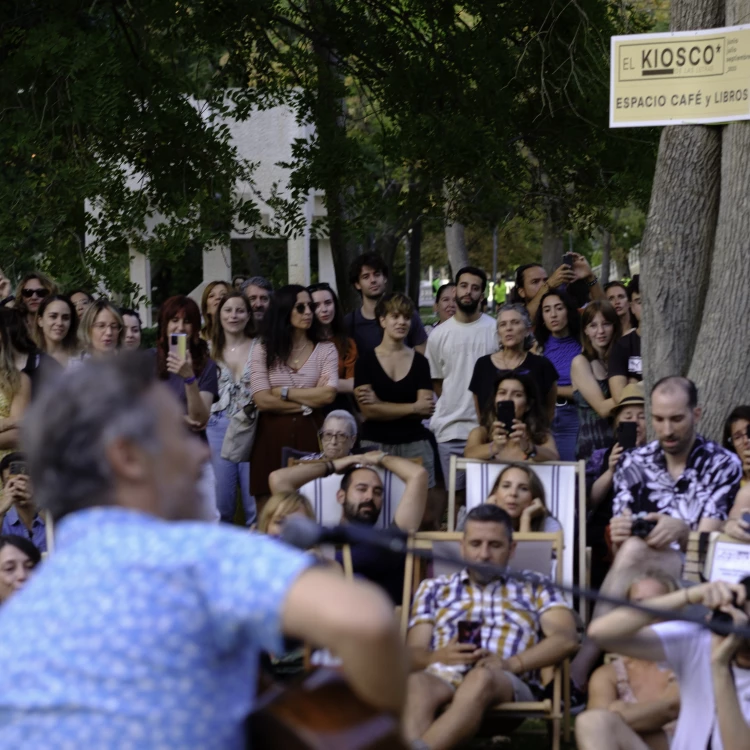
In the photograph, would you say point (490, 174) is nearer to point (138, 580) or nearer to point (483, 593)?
point (483, 593)

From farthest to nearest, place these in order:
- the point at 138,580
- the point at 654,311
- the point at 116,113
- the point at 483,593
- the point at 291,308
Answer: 1. the point at 116,113
2. the point at 291,308
3. the point at 654,311
4. the point at 483,593
5. the point at 138,580

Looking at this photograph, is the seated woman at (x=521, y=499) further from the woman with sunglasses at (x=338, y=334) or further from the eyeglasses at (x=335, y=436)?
the woman with sunglasses at (x=338, y=334)

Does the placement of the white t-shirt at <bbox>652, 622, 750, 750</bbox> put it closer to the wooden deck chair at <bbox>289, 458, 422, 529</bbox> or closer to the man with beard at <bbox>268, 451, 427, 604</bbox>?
the man with beard at <bbox>268, 451, 427, 604</bbox>

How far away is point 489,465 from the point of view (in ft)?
23.3

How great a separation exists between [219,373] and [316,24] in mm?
5013

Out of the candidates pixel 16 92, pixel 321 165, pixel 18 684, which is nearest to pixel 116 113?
pixel 16 92

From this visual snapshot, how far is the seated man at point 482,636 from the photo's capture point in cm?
532

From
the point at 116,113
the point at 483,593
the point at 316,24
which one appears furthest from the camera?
the point at 316,24

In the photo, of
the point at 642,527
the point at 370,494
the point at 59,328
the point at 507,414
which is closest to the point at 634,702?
the point at 642,527

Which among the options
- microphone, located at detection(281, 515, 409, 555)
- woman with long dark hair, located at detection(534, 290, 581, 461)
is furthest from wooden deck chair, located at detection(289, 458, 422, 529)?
microphone, located at detection(281, 515, 409, 555)

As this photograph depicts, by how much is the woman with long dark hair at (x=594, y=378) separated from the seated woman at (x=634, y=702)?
103 inches

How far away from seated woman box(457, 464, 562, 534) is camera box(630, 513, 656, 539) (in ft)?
2.55

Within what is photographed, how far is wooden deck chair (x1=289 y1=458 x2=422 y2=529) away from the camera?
7.08m

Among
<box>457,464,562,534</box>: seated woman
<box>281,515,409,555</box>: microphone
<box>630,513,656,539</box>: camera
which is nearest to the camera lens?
<box>281,515,409,555</box>: microphone
